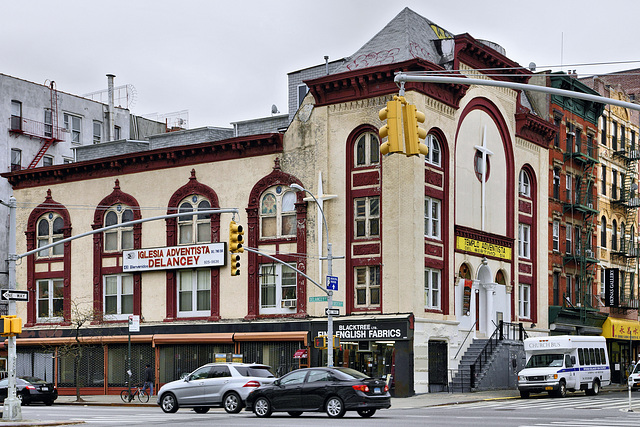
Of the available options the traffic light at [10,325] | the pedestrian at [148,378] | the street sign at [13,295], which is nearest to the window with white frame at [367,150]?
the pedestrian at [148,378]

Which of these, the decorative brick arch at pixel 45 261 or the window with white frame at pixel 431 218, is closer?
the window with white frame at pixel 431 218

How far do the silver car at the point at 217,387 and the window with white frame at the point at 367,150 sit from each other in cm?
1440

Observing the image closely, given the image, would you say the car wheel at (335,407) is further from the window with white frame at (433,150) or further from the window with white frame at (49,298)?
the window with white frame at (49,298)

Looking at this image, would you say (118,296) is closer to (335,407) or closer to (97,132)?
(97,132)

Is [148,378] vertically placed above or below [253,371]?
below

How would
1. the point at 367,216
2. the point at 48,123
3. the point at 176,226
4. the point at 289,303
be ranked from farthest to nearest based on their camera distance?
the point at 48,123
the point at 176,226
the point at 289,303
the point at 367,216

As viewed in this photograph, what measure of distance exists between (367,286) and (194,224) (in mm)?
10618

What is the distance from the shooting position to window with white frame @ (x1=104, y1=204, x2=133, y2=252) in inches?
2060

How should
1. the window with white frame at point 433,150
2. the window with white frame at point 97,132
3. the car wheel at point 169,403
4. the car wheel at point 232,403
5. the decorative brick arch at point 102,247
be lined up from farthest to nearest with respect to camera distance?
the window with white frame at point 97,132 → the decorative brick arch at point 102,247 → the window with white frame at point 433,150 → the car wheel at point 169,403 → the car wheel at point 232,403

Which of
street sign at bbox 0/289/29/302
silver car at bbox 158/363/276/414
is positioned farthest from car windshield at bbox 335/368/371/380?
street sign at bbox 0/289/29/302

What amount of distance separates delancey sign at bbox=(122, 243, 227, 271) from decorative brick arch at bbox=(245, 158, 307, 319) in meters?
1.69

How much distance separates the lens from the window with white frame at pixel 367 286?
1741 inches

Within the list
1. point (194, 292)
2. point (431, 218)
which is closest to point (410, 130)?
point (431, 218)

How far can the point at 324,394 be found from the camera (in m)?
27.9
